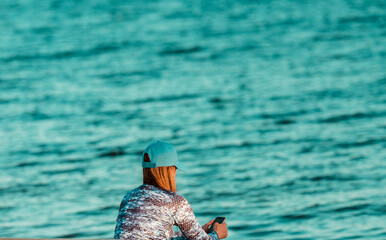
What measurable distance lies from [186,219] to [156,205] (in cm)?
27

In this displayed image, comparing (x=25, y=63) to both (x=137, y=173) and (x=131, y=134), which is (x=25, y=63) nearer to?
(x=131, y=134)

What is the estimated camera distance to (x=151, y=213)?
17.9 feet

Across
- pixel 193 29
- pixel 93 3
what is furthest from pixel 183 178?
pixel 93 3

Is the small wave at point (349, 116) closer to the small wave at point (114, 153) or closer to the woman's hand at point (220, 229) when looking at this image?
the small wave at point (114, 153)

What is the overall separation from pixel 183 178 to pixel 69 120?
19.0 ft

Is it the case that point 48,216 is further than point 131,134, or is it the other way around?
point 131,134

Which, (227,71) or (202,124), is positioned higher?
(227,71)

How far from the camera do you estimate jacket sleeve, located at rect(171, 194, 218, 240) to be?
548cm

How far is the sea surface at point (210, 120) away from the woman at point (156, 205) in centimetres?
391

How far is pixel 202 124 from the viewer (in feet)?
53.1

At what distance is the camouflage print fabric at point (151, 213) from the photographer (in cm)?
546

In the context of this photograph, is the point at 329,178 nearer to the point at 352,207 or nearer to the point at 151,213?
the point at 352,207

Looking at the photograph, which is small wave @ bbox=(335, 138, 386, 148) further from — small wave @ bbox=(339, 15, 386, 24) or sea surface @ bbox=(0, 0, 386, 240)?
small wave @ bbox=(339, 15, 386, 24)

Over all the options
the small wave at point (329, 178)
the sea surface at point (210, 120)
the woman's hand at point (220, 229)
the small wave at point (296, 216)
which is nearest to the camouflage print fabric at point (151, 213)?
the woman's hand at point (220, 229)
